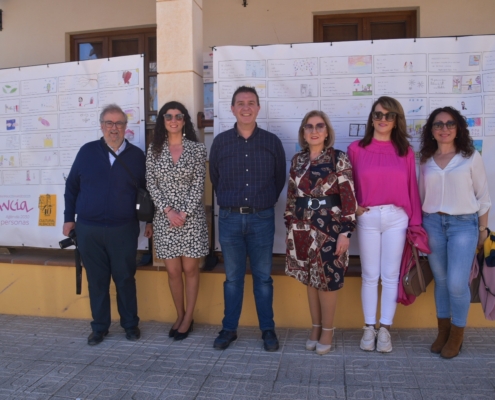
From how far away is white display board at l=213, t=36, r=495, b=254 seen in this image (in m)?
3.78

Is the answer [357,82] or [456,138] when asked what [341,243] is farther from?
→ [357,82]

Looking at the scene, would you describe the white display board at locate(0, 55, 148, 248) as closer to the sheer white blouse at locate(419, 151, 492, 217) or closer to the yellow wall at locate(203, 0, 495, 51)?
the yellow wall at locate(203, 0, 495, 51)

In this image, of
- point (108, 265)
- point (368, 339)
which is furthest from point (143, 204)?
point (368, 339)

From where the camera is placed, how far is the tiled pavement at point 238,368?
287 centimetres

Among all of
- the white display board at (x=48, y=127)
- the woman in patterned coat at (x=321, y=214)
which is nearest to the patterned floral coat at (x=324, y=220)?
the woman in patterned coat at (x=321, y=214)

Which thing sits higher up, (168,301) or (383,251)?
(383,251)

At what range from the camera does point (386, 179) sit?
324cm

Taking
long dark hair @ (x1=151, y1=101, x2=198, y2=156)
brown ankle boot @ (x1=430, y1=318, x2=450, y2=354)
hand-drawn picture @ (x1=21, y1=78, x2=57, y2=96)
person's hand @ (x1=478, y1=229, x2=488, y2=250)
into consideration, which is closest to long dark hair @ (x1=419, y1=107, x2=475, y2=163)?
person's hand @ (x1=478, y1=229, x2=488, y2=250)

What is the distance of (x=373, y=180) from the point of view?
325 cm

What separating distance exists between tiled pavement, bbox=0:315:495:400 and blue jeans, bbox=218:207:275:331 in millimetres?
289

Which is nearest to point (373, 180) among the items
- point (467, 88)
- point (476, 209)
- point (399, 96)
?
point (476, 209)

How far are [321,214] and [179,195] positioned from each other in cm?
114

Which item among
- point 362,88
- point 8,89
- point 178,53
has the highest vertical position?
point 178,53

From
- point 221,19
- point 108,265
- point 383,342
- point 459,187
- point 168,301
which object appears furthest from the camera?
point 221,19
